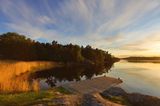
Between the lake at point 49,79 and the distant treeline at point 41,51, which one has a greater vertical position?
the distant treeline at point 41,51

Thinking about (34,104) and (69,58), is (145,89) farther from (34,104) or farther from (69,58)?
(69,58)

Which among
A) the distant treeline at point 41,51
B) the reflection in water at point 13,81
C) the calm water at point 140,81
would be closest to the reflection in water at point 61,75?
the reflection in water at point 13,81

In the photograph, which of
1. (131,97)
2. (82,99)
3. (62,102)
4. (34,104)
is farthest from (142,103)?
(34,104)

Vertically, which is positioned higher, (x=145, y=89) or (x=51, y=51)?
(x=51, y=51)

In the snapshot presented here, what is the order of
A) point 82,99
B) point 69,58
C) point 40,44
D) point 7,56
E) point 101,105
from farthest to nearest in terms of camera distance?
point 69,58, point 40,44, point 7,56, point 82,99, point 101,105

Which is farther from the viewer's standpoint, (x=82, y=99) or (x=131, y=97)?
(x=131, y=97)

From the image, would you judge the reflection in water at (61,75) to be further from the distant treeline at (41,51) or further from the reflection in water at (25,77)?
the distant treeline at (41,51)

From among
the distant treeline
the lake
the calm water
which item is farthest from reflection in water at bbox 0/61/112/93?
the distant treeline

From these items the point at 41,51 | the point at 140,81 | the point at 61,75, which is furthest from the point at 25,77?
the point at 41,51

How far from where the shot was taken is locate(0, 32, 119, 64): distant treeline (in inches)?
4070

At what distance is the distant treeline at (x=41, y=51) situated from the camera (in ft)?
339

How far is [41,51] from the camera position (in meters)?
119

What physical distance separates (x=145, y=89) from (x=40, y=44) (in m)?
87.5

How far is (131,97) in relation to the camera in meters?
24.7
